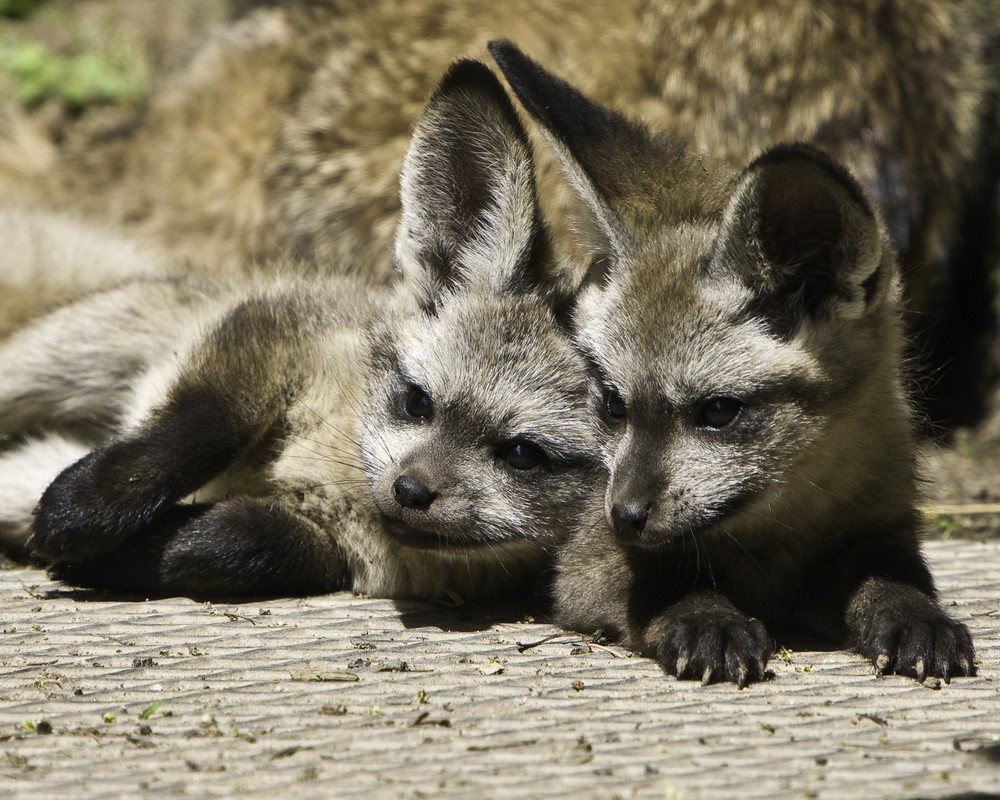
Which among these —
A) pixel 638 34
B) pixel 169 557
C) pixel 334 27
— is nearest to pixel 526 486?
pixel 169 557

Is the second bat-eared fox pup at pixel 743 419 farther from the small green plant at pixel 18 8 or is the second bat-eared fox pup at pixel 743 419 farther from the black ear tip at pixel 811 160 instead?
the small green plant at pixel 18 8

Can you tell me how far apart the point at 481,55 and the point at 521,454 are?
2704mm

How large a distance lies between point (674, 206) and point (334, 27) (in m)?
3.36

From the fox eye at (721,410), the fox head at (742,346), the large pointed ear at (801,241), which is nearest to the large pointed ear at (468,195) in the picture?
the fox head at (742,346)

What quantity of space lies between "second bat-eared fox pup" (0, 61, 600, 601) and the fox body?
4.13ft

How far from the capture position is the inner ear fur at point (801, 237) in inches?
122

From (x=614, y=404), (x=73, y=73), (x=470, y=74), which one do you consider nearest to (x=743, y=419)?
(x=614, y=404)

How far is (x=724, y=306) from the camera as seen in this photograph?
3365mm

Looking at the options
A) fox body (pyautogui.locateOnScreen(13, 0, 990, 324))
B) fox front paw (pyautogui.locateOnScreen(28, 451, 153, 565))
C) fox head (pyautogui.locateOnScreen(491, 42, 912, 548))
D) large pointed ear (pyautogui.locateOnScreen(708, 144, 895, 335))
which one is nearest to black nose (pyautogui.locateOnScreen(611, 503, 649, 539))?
fox head (pyautogui.locateOnScreen(491, 42, 912, 548))

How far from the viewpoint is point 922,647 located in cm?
308

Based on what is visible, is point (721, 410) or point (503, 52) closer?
point (721, 410)

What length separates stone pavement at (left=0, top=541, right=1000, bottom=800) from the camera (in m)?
2.32

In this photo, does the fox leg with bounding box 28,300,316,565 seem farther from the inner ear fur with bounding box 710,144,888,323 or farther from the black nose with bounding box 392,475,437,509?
the inner ear fur with bounding box 710,144,888,323

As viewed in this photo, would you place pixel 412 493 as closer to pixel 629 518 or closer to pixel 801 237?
pixel 629 518
